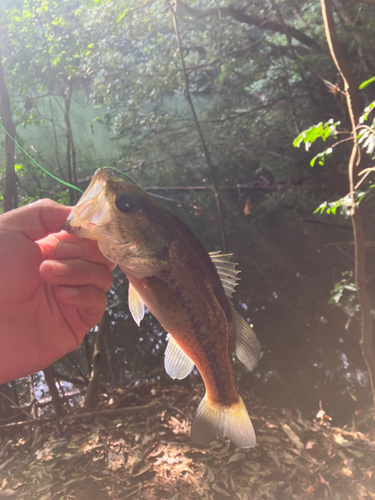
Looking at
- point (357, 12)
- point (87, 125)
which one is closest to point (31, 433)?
point (87, 125)

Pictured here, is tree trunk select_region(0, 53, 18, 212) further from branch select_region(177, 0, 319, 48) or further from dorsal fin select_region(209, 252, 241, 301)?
branch select_region(177, 0, 319, 48)

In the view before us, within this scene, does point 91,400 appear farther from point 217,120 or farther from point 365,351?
point 217,120

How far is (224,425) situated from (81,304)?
0.65 m

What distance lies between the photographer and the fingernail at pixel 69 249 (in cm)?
79

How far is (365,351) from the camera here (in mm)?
2039

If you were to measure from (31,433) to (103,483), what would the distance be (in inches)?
28.1

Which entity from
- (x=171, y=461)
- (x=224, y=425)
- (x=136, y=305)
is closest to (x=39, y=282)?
(x=136, y=305)

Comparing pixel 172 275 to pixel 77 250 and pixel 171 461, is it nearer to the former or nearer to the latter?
→ pixel 77 250

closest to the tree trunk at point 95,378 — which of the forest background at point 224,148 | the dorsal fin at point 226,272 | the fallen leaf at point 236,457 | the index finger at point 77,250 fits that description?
the forest background at point 224,148

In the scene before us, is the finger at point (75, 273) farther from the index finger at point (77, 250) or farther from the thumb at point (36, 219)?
the thumb at point (36, 219)

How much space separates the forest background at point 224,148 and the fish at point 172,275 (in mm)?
1277

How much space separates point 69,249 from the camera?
79 centimetres

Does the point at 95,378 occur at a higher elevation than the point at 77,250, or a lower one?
lower

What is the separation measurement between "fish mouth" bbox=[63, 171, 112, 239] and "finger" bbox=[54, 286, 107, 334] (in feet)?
0.68
